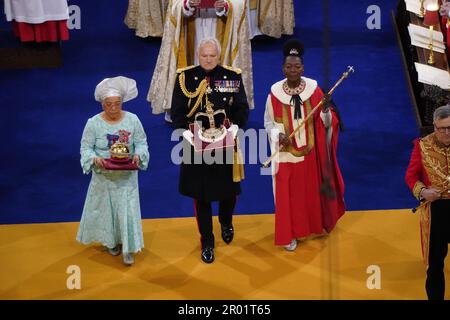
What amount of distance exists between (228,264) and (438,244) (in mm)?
1835

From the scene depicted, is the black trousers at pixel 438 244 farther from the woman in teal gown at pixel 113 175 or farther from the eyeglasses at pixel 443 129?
the woman in teal gown at pixel 113 175

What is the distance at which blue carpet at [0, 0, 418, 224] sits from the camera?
9.92m

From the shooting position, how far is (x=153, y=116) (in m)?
11.5

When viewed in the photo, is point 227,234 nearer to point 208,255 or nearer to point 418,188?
point 208,255

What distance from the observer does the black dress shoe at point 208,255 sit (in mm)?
8609

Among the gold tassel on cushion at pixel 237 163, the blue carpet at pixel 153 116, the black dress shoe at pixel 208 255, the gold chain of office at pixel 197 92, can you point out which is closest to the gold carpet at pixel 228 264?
the black dress shoe at pixel 208 255

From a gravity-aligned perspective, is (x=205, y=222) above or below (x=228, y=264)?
above

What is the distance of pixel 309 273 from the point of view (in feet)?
27.6

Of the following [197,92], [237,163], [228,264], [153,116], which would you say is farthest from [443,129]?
[153,116]

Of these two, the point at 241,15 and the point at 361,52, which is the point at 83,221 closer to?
the point at 241,15

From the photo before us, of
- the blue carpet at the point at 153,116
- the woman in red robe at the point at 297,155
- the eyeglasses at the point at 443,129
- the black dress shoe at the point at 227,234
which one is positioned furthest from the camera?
the blue carpet at the point at 153,116

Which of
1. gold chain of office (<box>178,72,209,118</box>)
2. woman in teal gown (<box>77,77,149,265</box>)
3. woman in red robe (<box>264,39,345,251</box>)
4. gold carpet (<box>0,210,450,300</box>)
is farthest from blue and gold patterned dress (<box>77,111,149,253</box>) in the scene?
woman in red robe (<box>264,39,345,251</box>)

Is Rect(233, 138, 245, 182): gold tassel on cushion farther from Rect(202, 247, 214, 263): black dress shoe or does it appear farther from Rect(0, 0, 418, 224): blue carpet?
Rect(0, 0, 418, 224): blue carpet

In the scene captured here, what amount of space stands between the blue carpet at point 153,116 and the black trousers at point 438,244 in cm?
207
